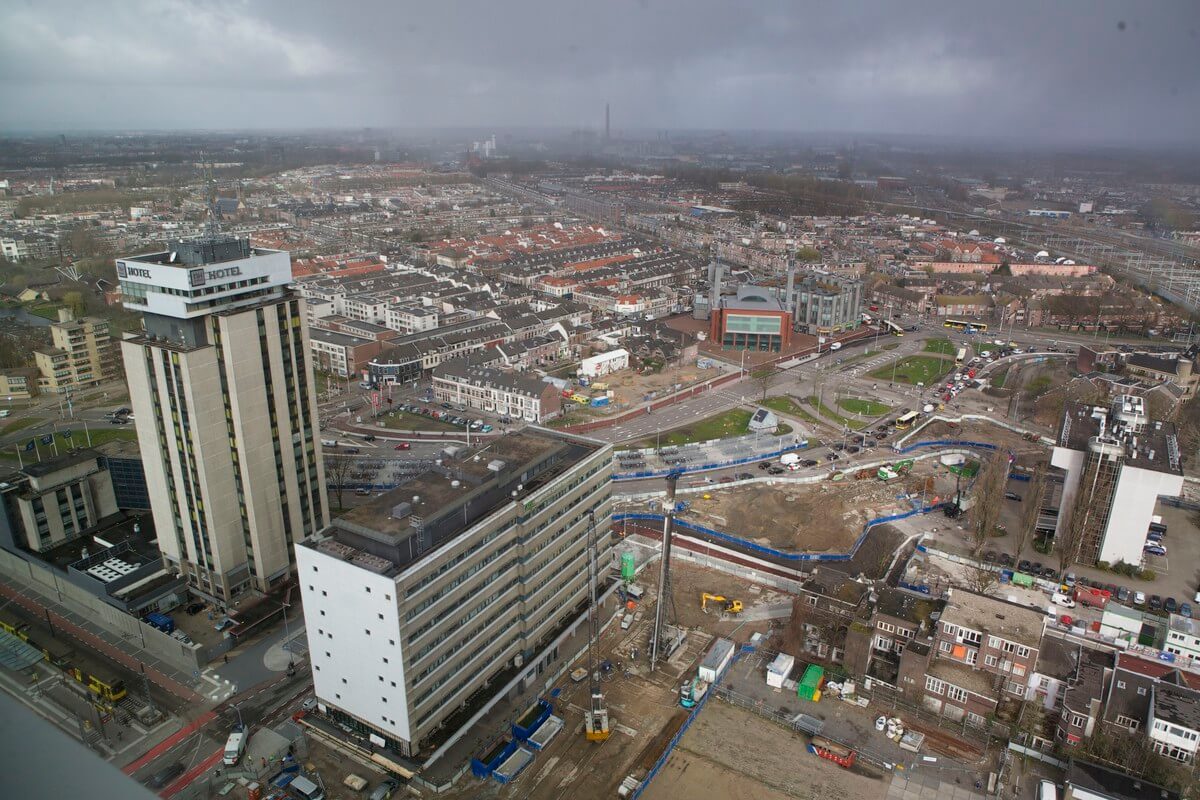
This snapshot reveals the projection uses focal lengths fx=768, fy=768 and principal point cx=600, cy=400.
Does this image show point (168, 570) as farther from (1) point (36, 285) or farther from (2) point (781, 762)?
(1) point (36, 285)

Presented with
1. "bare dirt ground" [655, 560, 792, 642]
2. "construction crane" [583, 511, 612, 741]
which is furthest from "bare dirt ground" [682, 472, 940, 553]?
Answer: "construction crane" [583, 511, 612, 741]

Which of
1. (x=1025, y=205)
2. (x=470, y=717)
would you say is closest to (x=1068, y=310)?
(x=470, y=717)

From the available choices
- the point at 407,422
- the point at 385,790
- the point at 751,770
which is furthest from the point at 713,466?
the point at 385,790

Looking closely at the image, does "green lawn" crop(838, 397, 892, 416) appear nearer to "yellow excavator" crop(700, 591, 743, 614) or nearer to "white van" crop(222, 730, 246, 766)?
"yellow excavator" crop(700, 591, 743, 614)

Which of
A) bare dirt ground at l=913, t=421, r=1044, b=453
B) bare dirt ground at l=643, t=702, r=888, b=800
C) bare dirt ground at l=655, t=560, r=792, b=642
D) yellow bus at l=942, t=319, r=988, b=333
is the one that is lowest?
bare dirt ground at l=643, t=702, r=888, b=800

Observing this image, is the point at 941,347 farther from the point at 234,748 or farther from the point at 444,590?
the point at 234,748

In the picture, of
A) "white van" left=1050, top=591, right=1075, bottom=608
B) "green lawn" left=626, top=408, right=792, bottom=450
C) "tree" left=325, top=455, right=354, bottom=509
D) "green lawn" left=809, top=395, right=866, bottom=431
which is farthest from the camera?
"green lawn" left=809, top=395, right=866, bottom=431
